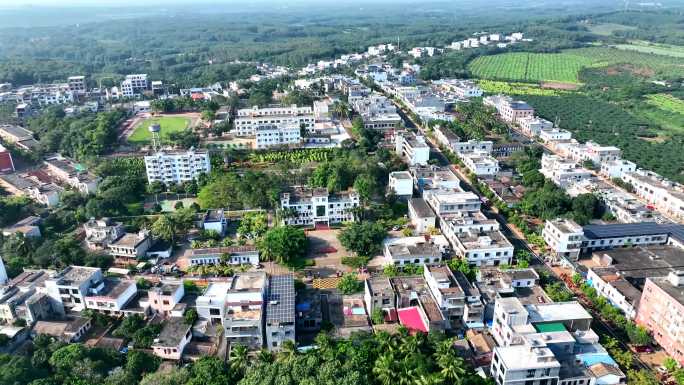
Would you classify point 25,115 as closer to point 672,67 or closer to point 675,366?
point 675,366

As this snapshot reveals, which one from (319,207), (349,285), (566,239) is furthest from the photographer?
(319,207)

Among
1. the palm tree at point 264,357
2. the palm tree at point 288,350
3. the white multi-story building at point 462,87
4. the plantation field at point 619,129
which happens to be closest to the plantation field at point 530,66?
the white multi-story building at point 462,87

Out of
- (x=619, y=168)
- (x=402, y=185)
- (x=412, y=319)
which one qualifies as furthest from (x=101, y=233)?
(x=619, y=168)

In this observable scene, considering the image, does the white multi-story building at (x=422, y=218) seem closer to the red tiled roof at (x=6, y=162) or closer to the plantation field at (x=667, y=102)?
the red tiled roof at (x=6, y=162)

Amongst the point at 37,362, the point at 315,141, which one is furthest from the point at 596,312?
the point at 315,141

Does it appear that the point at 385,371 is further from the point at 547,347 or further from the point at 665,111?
the point at 665,111

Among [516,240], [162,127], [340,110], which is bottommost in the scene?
[516,240]

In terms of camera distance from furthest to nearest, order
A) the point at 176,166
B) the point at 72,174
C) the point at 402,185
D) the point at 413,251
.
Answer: the point at 72,174 → the point at 176,166 → the point at 402,185 → the point at 413,251
